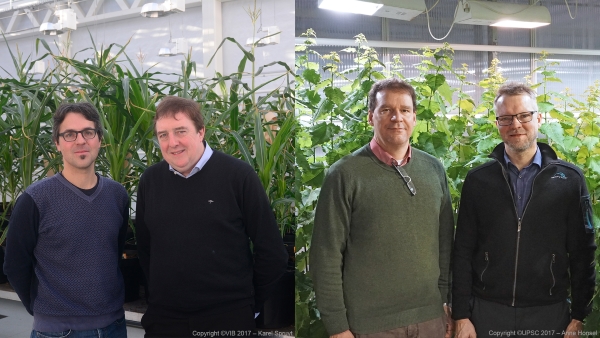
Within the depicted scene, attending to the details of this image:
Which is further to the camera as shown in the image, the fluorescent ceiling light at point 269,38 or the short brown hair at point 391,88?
the fluorescent ceiling light at point 269,38

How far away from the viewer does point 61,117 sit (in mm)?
1813

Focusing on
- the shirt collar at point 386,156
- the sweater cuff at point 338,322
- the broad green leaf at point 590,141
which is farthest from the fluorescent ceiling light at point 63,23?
the broad green leaf at point 590,141

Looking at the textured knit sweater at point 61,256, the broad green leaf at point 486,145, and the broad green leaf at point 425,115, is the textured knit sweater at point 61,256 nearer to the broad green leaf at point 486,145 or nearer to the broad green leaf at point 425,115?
the broad green leaf at point 425,115

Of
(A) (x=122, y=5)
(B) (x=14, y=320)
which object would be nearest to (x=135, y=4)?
(A) (x=122, y=5)

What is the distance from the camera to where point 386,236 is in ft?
4.90

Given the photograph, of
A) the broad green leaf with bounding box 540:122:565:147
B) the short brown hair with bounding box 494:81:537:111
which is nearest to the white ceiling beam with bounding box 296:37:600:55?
the short brown hair with bounding box 494:81:537:111

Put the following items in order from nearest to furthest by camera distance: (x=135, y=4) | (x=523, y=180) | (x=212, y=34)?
(x=523, y=180), (x=212, y=34), (x=135, y=4)

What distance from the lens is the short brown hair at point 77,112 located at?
1.81m

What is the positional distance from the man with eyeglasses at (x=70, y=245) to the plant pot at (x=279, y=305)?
49cm

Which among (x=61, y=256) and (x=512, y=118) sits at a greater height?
(x=512, y=118)

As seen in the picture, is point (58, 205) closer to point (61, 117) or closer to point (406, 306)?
point (61, 117)

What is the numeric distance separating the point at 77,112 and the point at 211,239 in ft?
2.05

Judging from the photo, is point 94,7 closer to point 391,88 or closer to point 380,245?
point 391,88

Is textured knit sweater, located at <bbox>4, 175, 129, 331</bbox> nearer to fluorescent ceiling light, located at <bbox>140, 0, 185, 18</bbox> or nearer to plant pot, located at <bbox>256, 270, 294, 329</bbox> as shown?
plant pot, located at <bbox>256, 270, 294, 329</bbox>
